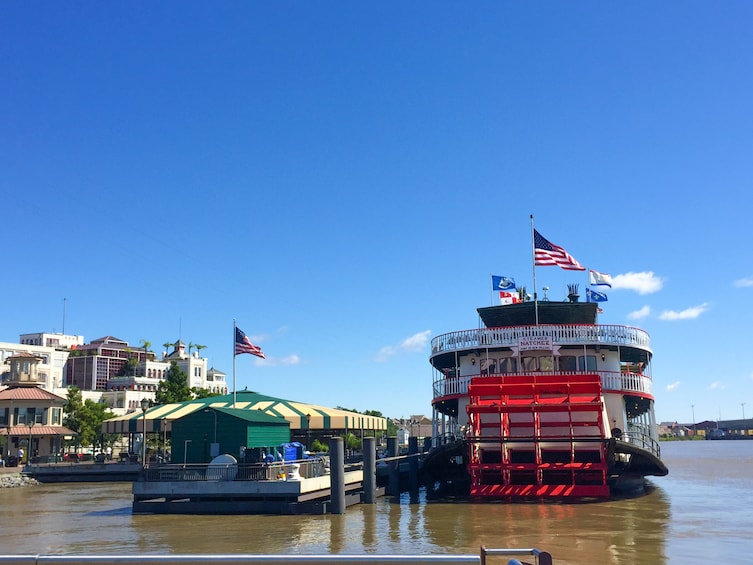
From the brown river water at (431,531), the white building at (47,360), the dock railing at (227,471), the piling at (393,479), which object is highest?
the white building at (47,360)

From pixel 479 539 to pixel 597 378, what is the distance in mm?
8964

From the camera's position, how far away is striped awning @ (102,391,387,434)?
25.2m

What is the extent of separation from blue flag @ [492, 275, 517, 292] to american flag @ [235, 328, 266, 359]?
27.2 feet

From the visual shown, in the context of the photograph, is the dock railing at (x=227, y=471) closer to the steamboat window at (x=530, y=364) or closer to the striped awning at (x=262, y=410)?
the striped awning at (x=262, y=410)

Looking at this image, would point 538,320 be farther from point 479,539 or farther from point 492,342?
point 479,539

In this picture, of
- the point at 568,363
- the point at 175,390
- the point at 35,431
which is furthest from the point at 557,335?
the point at 35,431

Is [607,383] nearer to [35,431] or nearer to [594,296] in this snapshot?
[594,296]

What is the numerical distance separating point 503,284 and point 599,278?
133 inches

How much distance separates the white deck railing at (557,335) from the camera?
74.1ft

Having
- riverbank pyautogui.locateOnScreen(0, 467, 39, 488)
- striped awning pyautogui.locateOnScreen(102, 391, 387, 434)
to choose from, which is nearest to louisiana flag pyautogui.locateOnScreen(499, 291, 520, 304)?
striped awning pyautogui.locateOnScreen(102, 391, 387, 434)

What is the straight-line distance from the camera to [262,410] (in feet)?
80.0

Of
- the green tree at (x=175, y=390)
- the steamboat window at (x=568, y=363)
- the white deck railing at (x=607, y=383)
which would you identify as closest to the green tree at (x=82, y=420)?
the green tree at (x=175, y=390)

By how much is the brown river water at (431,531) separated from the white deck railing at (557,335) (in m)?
4.70

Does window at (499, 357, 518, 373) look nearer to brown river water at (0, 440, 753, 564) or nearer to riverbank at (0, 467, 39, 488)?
brown river water at (0, 440, 753, 564)
